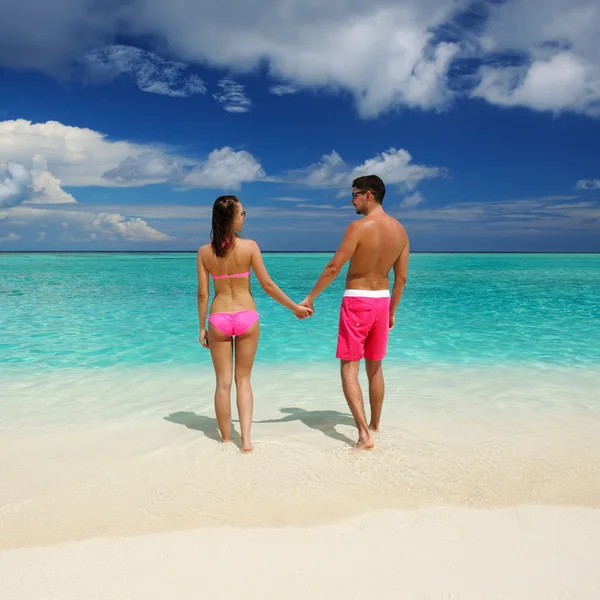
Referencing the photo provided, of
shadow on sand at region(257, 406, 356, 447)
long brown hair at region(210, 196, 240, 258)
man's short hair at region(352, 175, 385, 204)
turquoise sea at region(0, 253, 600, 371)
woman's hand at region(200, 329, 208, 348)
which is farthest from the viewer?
turquoise sea at region(0, 253, 600, 371)

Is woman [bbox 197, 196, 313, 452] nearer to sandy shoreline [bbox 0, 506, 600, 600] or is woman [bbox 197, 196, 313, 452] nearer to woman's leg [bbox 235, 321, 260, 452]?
woman's leg [bbox 235, 321, 260, 452]

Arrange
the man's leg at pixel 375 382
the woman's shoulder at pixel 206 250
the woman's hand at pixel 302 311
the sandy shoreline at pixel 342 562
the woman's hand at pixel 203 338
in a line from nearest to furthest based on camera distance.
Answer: the sandy shoreline at pixel 342 562 → the woman's shoulder at pixel 206 250 → the woman's hand at pixel 203 338 → the man's leg at pixel 375 382 → the woman's hand at pixel 302 311

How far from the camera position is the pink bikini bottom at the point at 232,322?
161 inches

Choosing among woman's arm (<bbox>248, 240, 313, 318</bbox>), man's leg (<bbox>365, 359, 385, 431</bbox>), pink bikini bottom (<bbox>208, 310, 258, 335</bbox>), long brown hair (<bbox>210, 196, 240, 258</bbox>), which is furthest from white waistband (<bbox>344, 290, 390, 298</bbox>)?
long brown hair (<bbox>210, 196, 240, 258</bbox>)

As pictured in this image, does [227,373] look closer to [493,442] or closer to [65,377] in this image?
[493,442]

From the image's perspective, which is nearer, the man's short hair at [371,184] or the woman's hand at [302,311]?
the man's short hair at [371,184]

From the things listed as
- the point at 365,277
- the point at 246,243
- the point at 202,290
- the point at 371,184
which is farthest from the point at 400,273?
the point at 202,290

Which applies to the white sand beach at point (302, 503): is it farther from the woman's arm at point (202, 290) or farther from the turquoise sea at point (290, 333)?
the turquoise sea at point (290, 333)

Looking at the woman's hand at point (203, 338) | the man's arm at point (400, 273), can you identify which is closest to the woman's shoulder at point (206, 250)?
the woman's hand at point (203, 338)

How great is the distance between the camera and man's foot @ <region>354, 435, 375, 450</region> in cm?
419

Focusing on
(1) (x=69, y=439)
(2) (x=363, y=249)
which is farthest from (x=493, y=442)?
(1) (x=69, y=439)

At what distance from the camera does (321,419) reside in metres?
5.23

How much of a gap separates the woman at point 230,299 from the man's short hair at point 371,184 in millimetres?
987

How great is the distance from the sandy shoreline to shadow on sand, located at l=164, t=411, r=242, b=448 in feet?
4.95
